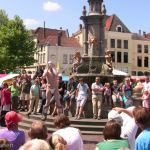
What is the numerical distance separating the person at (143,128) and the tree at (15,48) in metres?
43.8

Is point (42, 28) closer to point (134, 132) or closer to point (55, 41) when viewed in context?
point (55, 41)

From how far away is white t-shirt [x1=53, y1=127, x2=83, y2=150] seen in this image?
18.9 feet

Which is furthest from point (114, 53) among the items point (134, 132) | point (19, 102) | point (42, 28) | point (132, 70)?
point (134, 132)

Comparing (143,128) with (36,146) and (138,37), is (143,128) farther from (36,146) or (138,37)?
(138,37)

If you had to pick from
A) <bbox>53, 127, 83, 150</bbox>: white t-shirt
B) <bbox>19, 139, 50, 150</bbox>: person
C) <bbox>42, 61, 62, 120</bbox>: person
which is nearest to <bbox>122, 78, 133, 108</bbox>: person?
<bbox>42, 61, 62, 120</bbox>: person

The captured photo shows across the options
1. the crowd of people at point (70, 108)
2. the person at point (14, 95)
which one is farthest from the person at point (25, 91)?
the person at point (14, 95)

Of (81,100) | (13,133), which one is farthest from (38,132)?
(81,100)

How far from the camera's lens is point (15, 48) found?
49875 mm

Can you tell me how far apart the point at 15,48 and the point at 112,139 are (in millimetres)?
45781

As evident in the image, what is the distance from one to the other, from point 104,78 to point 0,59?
3247 cm

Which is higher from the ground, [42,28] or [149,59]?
[42,28]

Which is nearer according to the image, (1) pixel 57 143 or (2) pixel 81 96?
(1) pixel 57 143

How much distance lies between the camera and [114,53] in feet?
239

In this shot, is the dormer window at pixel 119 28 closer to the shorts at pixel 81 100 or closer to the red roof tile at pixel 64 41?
the red roof tile at pixel 64 41
